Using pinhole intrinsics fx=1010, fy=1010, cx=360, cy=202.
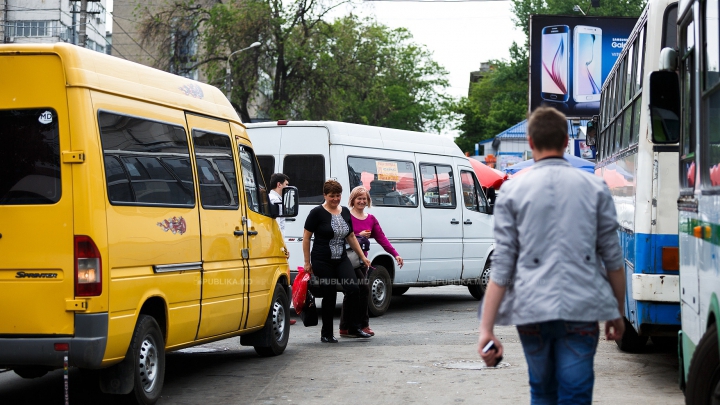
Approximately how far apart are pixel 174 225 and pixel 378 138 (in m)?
7.00

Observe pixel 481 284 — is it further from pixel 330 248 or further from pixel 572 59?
pixel 572 59

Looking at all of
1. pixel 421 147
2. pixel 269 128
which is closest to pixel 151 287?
pixel 269 128

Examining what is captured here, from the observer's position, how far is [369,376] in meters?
8.80

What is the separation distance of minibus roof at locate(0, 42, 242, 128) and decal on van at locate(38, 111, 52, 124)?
23 centimetres

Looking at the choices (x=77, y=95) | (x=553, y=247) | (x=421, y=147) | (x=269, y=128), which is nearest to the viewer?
(x=553, y=247)

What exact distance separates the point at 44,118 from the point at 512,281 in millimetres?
3552

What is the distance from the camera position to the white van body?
1340 centimetres

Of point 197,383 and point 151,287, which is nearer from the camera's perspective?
point 151,287

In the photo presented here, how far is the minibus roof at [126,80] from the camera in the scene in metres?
6.52

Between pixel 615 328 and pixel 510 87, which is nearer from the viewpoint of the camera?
pixel 615 328

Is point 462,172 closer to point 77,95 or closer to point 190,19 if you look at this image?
point 77,95

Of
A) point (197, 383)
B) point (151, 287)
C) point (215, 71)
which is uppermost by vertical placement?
point (215, 71)

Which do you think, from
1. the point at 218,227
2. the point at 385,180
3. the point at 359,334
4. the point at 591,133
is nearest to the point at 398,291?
the point at 385,180

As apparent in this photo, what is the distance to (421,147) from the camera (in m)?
15.1
